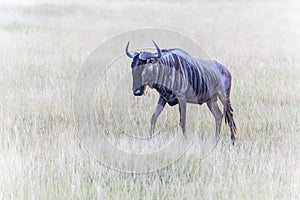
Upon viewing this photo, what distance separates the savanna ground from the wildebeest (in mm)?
379

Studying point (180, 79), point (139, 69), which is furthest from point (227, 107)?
point (139, 69)

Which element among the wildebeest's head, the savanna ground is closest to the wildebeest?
the wildebeest's head

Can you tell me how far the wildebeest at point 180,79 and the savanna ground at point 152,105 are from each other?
0.38 meters

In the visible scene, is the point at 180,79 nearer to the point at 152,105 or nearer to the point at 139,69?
the point at 139,69

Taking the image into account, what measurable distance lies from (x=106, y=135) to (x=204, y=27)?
5.11m

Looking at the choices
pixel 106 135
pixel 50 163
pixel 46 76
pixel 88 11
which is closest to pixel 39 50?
pixel 46 76

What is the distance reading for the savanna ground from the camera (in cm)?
328

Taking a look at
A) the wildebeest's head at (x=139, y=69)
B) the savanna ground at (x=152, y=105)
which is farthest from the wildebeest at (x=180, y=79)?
the savanna ground at (x=152, y=105)

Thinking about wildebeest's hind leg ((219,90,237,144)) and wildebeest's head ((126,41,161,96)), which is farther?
wildebeest's hind leg ((219,90,237,144))

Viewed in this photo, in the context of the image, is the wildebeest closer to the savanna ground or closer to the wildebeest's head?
the wildebeest's head

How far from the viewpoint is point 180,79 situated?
360 cm

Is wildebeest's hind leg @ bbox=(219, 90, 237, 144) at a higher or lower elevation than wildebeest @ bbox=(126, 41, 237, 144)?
lower

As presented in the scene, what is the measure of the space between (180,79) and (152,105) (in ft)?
4.15

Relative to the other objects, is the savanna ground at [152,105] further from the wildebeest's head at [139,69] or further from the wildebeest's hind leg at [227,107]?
the wildebeest's head at [139,69]
